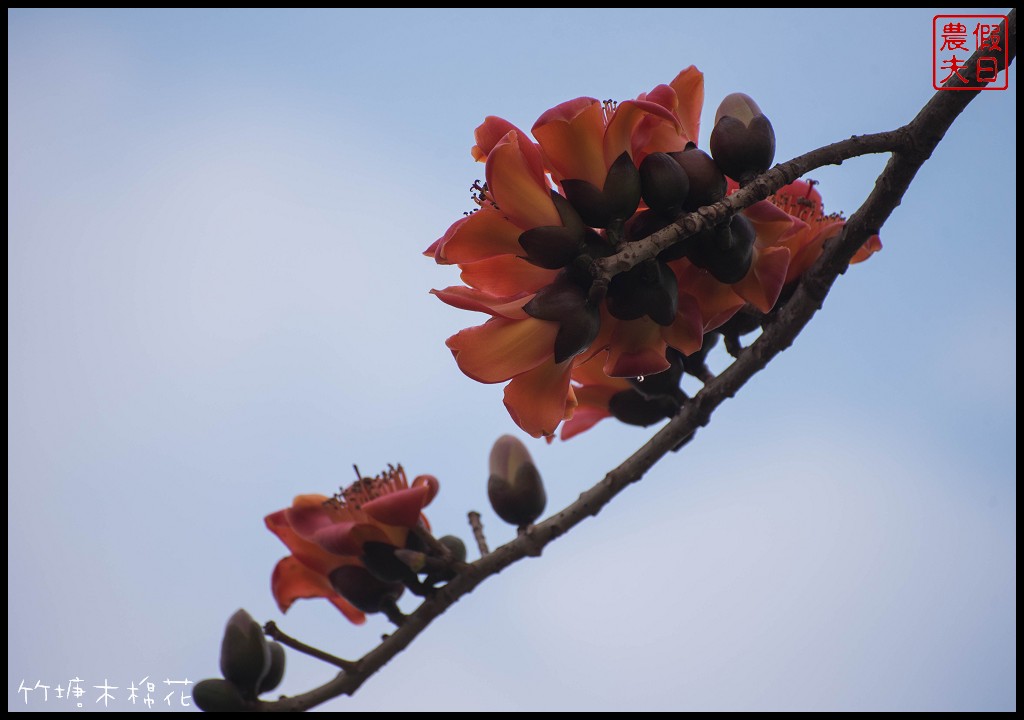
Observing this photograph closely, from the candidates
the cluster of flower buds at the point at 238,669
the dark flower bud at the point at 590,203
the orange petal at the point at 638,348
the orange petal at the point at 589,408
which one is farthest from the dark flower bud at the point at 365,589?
the dark flower bud at the point at 590,203

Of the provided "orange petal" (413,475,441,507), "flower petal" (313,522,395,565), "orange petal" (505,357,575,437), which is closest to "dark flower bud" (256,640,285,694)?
"flower petal" (313,522,395,565)

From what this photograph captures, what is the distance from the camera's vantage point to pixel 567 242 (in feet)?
2.26

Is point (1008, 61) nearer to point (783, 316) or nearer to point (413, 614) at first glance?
point (783, 316)

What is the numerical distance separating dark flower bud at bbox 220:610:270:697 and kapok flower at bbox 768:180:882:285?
0.64m

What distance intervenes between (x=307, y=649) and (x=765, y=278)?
1.79ft

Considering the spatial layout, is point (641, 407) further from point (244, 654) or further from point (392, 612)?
point (244, 654)

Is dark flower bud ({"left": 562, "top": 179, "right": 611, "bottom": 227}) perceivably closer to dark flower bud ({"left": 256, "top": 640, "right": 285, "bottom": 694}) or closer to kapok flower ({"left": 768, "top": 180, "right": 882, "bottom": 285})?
kapok flower ({"left": 768, "top": 180, "right": 882, "bottom": 285})

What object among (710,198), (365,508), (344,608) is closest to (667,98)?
(710,198)

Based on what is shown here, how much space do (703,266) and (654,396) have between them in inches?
11.4

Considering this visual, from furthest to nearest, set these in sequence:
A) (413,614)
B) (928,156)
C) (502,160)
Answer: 1. (413,614)
2. (928,156)
3. (502,160)

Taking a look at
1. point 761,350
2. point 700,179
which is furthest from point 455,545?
point 700,179

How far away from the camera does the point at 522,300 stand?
2.32ft

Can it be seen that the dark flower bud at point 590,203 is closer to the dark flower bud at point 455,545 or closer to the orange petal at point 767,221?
the orange petal at point 767,221

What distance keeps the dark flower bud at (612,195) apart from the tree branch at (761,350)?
0.30ft
